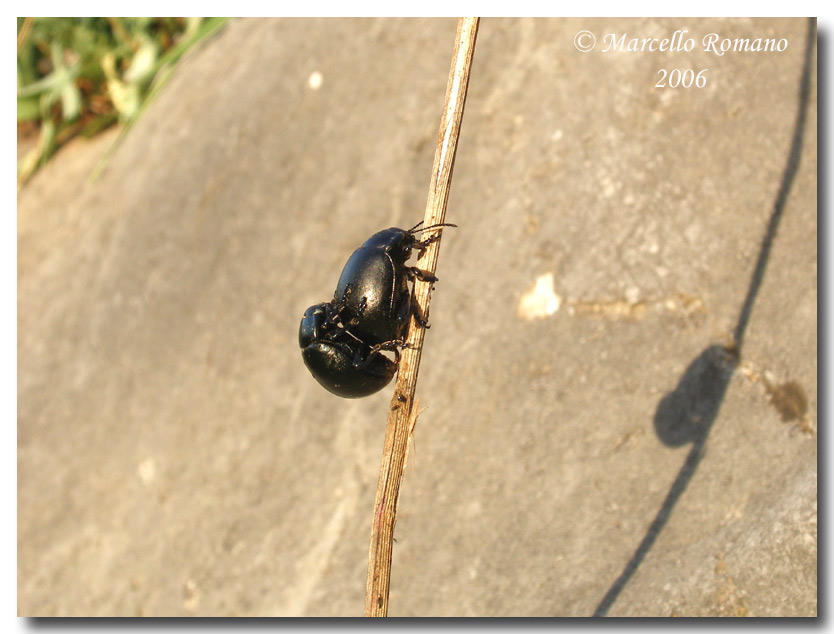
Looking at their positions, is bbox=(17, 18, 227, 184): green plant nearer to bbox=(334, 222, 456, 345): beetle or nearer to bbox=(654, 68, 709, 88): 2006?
bbox=(654, 68, 709, 88): 2006

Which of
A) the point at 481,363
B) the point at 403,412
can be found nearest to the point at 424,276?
the point at 403,412

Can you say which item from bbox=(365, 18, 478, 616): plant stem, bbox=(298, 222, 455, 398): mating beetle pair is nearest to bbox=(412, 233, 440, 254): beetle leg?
bbox=(298, 222, 455, 398): mating beetle pair

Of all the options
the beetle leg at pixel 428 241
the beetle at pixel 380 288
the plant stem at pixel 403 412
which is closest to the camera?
the plant stem at pixel 403 412

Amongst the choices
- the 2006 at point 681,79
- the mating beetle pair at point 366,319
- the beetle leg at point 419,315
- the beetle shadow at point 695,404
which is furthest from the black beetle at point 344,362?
the 2006 at point 681,79

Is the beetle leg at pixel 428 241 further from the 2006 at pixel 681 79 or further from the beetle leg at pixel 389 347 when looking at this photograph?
the 2006 at pixel 681 79

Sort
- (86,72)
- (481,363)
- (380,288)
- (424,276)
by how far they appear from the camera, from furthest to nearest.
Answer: (86,72) → (481,363) → (380,288) → (424,276)

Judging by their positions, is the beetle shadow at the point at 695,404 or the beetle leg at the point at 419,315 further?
the beetle shadow at the point at 695,404

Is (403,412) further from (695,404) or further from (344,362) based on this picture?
(695,404)
